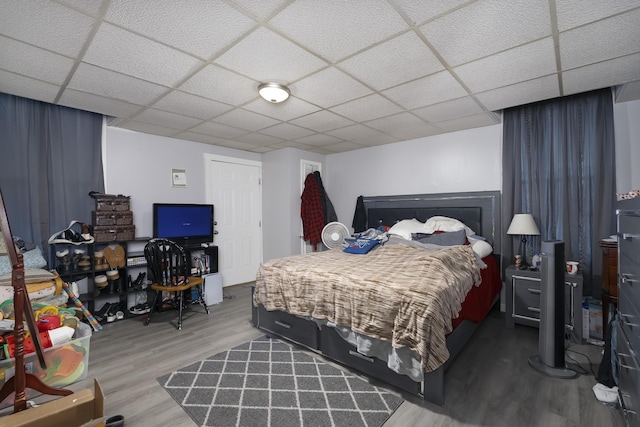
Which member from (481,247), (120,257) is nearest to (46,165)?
(120,257)

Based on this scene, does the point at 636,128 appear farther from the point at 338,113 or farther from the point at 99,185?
the point at 99,185

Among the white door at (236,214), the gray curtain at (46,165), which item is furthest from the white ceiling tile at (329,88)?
the gray curtain at (46,165)

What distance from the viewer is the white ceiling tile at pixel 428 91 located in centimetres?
250

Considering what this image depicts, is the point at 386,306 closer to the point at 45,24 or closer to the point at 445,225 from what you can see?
the point at 445,225

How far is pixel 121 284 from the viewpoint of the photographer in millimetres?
3480

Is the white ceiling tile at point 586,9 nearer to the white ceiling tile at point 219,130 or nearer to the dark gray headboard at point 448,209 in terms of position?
the dark gray headboard at point 448,209

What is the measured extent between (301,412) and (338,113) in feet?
9.33

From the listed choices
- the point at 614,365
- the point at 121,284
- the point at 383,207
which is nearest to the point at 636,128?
the point at 614,365

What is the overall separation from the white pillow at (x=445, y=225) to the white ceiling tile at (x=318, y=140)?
185 cm

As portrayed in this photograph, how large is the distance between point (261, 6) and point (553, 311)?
9.57ft

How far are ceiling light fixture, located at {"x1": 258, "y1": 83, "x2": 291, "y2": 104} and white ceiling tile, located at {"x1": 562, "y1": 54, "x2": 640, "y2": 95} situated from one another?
2.35 metres

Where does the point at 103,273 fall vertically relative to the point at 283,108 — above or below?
below

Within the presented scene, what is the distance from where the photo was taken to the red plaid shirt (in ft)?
16.5

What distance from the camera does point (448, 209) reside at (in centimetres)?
401
